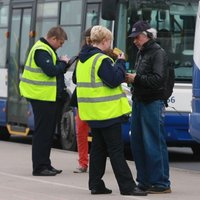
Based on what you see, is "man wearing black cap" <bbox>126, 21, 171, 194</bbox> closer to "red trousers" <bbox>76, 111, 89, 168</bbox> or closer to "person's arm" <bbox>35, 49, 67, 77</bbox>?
"person's arm" <bbox>35, 49, 67, 77</bbox>

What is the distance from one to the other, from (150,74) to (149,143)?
0.73 metres

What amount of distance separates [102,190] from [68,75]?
22.2 feet

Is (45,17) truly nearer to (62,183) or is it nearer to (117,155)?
(62,183)

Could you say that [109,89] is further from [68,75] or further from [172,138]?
[68,75]

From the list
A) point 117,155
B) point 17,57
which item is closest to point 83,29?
point 17,57

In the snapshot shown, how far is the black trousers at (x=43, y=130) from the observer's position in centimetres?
1334

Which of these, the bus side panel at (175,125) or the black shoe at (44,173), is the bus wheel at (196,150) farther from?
the black shoe at (44,173)

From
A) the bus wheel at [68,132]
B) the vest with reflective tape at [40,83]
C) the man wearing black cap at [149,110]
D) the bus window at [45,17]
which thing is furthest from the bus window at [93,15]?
the man wearing black cap at [149,110]

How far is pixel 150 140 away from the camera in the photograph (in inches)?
447

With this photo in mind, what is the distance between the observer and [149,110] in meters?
11.3

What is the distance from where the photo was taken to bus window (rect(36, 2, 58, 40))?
62.1 feet

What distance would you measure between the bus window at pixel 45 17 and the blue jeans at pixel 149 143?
7.64 metres

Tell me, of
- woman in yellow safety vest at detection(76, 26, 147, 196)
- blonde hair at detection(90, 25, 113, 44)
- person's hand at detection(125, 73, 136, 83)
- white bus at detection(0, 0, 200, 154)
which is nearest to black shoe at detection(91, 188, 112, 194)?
woman in yellow safety vest at detection(76, 26, 147, 196)

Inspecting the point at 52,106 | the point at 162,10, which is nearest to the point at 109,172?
the point at 52,106
